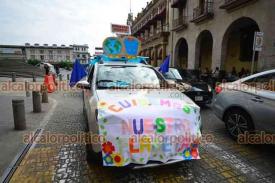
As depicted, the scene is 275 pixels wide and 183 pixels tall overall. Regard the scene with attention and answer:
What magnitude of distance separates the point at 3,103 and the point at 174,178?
24.8 feet

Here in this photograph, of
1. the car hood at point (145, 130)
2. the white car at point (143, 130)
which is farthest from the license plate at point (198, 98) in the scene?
the car hood at point (145, 130)

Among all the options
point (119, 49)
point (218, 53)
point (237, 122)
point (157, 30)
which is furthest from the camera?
point (157, 30)

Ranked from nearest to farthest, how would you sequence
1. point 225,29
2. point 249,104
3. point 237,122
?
point 249,104, point 237,122, point 225,29

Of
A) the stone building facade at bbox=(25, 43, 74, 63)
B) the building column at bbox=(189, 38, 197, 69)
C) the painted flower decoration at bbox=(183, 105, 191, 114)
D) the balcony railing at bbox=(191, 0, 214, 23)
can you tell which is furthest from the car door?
the stone building facade at bbox=(25, 43, 74, 63)

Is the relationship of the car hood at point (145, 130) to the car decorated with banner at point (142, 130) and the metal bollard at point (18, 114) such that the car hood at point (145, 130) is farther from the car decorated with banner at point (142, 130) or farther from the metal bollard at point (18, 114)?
the metal bollard at point (18, 114)

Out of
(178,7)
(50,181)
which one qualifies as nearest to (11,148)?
(50,181)

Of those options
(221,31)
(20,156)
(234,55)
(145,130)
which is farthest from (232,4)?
(20,156)

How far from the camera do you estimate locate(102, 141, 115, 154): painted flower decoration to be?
2527 millimetres

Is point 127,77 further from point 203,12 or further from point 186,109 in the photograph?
point 203,12

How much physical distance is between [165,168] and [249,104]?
229 cm

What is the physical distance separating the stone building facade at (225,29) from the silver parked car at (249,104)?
275 inches

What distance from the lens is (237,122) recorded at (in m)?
4.29

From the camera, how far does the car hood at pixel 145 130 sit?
251 cm

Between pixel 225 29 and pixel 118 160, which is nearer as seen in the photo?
pixel 118 160
